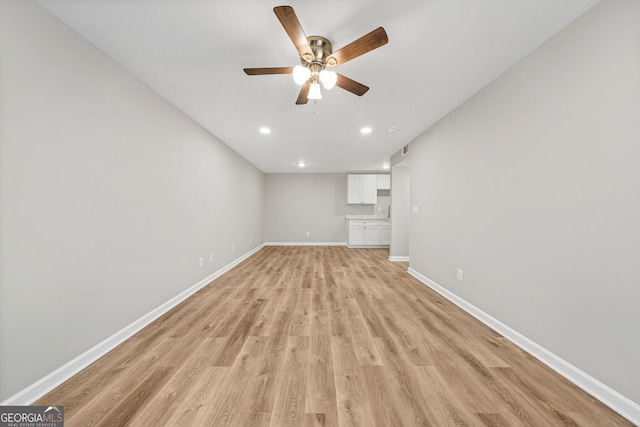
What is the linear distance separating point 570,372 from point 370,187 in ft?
18.9

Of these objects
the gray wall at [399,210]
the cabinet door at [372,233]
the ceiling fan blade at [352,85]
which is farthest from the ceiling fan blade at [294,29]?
the cabinet door at [372,233]

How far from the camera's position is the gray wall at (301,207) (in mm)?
7180

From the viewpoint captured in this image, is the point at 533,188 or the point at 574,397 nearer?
the point at 574,397

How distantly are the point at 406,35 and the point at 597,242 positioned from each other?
1782mm

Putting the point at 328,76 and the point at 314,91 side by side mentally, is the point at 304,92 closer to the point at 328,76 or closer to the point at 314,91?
the point at 314,91

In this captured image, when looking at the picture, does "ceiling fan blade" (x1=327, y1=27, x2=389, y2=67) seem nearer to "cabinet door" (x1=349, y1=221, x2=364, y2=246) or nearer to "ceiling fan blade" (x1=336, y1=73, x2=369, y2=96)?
"ceiling fan blade" (x1=336, y1=73, x2=369, y2=96)

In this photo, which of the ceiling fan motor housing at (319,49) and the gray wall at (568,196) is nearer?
the gray wall at (568,196)

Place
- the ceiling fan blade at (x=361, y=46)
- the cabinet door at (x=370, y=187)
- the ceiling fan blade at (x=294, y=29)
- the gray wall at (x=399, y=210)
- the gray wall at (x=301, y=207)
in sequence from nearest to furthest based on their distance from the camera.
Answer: the ceiling fan blade at (x=294, y=29) < the ceiling fan blade at (x=361, y=46) < the gray wall at (x=399, y=210) < the cabinet door at (x=370, y=187) < the gray wall at (x=301, y=207)

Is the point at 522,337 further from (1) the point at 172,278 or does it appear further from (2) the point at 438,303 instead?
(1) the point at 172,278

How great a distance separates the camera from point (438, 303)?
2.68 m

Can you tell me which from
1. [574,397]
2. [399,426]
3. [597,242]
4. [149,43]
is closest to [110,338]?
[399,426]

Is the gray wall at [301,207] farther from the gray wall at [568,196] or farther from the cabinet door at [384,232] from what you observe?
the gray wall at [568,196]

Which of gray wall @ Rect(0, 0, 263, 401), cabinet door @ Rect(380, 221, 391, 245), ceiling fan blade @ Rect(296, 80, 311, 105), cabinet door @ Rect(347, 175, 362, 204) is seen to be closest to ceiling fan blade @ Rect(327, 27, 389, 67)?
ceiling fan blade @ Rect(296, 80, 311, 105)

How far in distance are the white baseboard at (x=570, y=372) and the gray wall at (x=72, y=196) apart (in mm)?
3259
